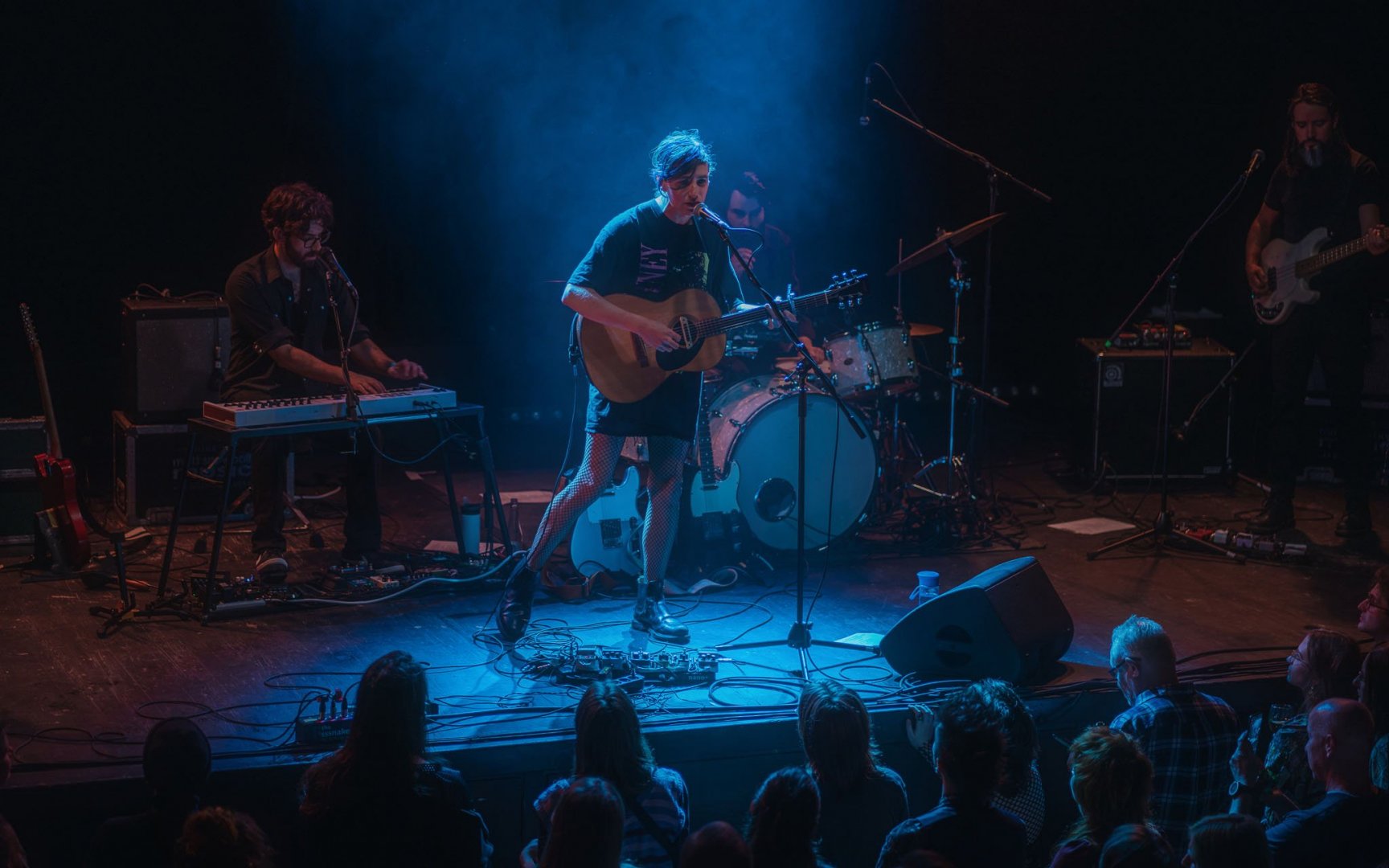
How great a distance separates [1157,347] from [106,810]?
7.74 metres

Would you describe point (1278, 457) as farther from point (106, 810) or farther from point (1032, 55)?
point (106, 810)

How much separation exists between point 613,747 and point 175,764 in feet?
4.05

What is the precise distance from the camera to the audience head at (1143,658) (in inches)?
191

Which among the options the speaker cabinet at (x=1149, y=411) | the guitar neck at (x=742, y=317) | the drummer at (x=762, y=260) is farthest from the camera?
the speaker cabinet at (x=1149, y=411)

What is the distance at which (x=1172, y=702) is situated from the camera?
478 cm

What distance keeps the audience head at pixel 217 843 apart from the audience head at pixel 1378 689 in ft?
12.3

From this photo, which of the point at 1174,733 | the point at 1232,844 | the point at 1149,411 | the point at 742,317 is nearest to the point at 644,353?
the point at 742,317

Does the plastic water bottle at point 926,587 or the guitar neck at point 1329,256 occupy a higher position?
the guitar neck at point 1329,256

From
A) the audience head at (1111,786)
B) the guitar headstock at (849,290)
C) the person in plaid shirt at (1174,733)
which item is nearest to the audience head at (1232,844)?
the audience head at (1111,786)

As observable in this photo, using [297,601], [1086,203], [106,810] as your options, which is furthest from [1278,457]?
[106,810]

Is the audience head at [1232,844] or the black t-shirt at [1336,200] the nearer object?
the audience head at [1232,844]

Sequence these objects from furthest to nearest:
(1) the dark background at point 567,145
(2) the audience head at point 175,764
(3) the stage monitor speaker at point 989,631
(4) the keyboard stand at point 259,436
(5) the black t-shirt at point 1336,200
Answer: (1) the dark background at point 567,145 < (5) the black t-shirt at point 1336,200 < (4) the keyboard stand at point 259,436 < (3) the stage monitor speaker at point 989,631 < (2) the audience head at point 175,764

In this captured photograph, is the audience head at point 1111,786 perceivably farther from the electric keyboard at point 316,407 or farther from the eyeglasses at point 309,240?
the eyeglasses at point 309,240

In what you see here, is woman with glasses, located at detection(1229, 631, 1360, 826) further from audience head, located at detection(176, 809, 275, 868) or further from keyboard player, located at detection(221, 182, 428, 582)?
keyboard player, located at detection(221, 182, 428, 582)
